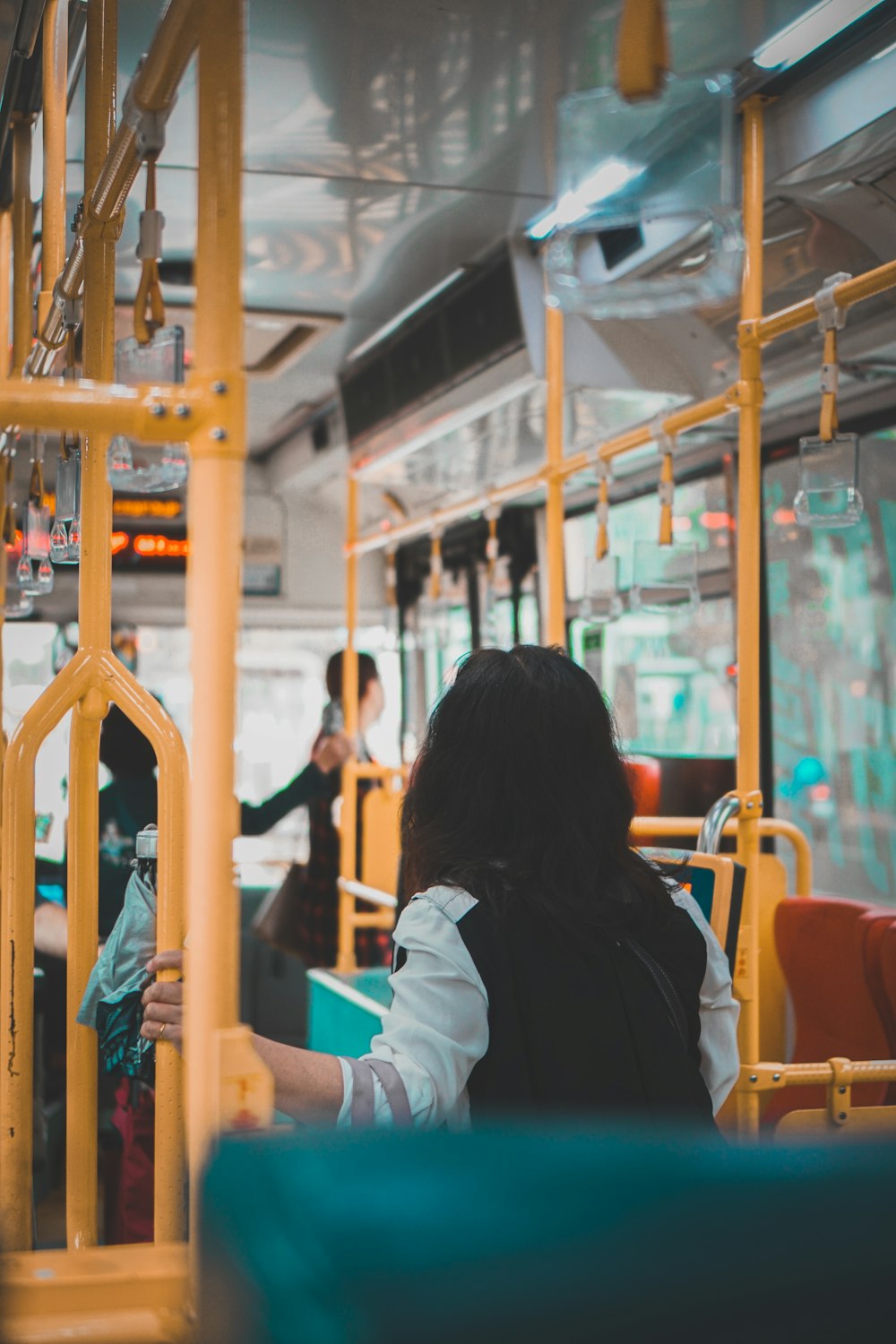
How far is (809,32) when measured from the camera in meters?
2.60

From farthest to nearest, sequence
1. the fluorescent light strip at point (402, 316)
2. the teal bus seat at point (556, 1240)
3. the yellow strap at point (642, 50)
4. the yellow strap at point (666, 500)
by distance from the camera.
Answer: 1. the fluorescent light strip at point (402, 316)
2. the yellow strap at point (666, 500)
3. the yellow strap at point (642, 50)
4. the teal bus seat at point (556, 1240)

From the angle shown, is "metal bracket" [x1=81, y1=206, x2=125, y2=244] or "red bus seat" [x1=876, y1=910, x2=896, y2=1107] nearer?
"metal bracket" [x1=81, y1=206, x2=125, y2=244]

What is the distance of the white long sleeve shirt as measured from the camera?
1.39 meters

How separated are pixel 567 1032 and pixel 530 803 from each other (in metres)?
0.26

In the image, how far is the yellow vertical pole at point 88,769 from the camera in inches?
68.4

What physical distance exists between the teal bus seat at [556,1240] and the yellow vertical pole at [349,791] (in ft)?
13.2

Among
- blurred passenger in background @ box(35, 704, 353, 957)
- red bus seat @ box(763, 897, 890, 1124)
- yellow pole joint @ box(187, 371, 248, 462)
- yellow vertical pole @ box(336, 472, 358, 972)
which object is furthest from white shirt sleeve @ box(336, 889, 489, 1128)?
yellow vertical pole @ box(336, 472, 358, 972)

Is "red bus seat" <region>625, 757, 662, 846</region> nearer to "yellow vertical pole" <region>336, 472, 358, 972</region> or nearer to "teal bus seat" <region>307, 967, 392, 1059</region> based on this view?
"teal bus seat" <region>307, 967, 392, 1059</region>

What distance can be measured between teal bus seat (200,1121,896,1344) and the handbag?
4511 mm

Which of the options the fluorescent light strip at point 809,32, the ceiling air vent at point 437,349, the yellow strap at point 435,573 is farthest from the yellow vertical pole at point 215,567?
the yellow strap at point 435,573

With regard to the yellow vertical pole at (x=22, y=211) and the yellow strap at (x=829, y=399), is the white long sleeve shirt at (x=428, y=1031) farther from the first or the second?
the yellow vertical pole at (x=22, y=211)

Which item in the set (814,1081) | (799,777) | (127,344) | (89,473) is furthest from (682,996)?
(799,777)

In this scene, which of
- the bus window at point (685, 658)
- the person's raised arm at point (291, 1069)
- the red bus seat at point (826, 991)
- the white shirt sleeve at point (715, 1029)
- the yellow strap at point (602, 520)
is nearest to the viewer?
the person's raised arm at point (291, 1069)

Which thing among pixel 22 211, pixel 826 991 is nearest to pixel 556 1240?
pixel 826 991
